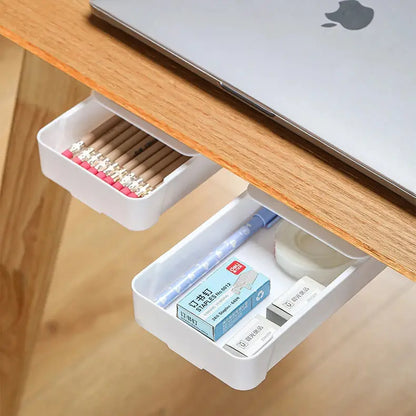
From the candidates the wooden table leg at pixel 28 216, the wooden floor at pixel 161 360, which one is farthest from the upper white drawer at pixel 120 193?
the wooden floor at pixel 161 360

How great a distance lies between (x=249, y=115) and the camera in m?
0.95

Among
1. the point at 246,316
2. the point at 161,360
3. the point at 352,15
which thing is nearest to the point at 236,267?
the point at 246,316

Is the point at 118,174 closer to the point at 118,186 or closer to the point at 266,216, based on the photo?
the point at 118,186

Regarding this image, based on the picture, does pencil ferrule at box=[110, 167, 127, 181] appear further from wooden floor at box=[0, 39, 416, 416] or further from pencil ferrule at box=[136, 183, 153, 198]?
wooden floor at box=[0, 39, 416, 416]

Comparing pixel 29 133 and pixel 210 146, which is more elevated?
pixel 210 146

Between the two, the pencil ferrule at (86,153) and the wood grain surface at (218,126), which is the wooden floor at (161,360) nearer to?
the pencil ferrule at (86,153)

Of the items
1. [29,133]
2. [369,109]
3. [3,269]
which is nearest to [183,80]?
[369,109]

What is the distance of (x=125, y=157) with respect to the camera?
1076 millimetres

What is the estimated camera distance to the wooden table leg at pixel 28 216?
1.21 metres

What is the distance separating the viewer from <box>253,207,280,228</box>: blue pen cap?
1082 mm

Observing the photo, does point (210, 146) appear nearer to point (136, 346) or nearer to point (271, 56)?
point (271, 56)

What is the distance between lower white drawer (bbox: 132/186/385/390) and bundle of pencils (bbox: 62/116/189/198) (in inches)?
3.0

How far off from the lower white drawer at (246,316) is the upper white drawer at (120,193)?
0.04 m

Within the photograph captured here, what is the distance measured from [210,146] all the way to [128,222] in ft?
0.42
